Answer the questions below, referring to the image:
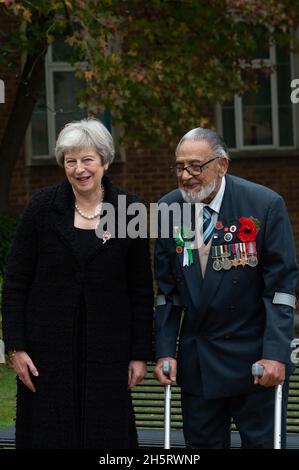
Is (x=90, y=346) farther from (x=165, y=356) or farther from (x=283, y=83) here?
(x=283, y=83)

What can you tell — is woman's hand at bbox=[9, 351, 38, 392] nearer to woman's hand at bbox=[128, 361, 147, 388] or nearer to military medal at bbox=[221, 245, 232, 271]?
woman's hand at bbox=[128, 361, 147, 388]

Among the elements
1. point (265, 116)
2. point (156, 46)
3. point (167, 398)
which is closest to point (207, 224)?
point (167, 398)

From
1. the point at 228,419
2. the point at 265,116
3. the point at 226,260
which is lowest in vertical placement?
the point at 228,419

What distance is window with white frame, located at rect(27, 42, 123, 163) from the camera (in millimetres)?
15891

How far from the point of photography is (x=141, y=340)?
5.56m

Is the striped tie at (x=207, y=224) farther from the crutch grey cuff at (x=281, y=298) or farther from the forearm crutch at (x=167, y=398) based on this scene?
the forearm crutch at (x=167, y=398)

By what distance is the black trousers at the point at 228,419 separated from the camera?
5.44 m

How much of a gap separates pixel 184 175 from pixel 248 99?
36.7 ft

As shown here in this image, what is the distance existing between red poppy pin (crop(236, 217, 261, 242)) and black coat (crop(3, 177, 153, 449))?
446 millimetres

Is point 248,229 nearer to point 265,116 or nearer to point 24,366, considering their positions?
point 24,366

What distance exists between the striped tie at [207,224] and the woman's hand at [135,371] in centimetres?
63

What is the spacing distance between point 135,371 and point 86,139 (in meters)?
1.07

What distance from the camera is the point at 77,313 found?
18.2 ft

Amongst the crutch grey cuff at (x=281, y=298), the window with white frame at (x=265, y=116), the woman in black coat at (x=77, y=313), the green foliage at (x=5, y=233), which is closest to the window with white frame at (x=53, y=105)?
the window with white frame at (x=265, y=116)
